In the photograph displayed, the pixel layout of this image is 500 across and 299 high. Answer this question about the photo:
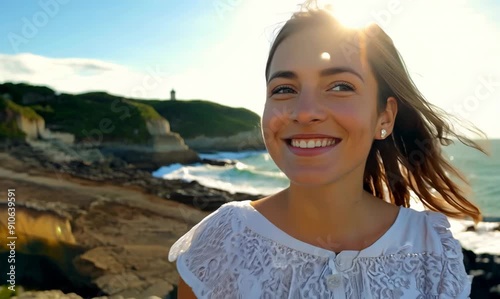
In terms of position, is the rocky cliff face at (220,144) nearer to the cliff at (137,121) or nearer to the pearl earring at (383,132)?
the cliff at (137,121)

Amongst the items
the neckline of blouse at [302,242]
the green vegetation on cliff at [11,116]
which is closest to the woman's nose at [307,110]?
the neckline of blouse at [302,242]

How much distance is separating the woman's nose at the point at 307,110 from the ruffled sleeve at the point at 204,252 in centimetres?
50

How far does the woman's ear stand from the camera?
6.17ft

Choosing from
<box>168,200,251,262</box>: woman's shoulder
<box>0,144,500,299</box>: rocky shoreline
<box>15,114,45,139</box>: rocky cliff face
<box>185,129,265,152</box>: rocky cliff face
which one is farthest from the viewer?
<box>185,129,265,152</box>: rocky cliff face

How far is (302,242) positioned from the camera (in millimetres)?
1797

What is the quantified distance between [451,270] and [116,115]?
42.0 m

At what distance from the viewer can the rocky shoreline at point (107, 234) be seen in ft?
17.3

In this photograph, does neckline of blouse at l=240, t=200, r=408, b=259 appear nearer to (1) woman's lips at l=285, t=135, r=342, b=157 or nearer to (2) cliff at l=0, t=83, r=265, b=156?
(1) woman's lips at l=285, t=135, r=342, b=157

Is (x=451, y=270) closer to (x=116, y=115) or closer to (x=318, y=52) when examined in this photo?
(x=318, y=52)

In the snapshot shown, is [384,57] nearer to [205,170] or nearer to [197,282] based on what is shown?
[197,282]

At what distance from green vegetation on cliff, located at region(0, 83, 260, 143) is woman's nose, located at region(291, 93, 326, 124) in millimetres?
34075

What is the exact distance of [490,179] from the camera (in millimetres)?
24672

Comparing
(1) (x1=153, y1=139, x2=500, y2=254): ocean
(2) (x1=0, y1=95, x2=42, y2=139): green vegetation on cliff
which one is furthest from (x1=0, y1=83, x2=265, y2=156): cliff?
(1) (x1=153, y1=139, x2=500, y2=254): ocean

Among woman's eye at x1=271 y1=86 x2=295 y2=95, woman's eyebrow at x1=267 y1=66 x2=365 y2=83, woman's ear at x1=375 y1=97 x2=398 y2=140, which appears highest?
woman's eyebrow at x1=267 y1=66 x2=365 y2=83
